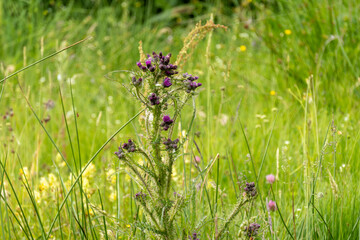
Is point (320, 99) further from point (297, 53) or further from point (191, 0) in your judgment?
point (191, 0)

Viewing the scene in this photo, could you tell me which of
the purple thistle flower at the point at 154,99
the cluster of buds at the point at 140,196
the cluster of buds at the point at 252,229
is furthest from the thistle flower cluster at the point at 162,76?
the cluster of buds at the point at 252,229

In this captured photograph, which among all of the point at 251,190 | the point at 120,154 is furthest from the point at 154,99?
the point at 251,190

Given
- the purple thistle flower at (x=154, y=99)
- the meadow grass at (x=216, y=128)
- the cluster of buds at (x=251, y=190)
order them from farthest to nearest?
1. the meadow grass at (x=216, y=128)
2. the cluster of buds at (x=251, y=190)
3. the purple thistle flower at (x=154, y=99)

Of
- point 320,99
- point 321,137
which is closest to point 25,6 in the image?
point 320,99

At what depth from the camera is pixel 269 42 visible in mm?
3939

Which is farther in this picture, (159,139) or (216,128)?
(216,128)

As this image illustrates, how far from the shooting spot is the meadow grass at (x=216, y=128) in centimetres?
154

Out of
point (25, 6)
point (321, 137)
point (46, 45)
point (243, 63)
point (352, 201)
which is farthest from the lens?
point (25, 6)

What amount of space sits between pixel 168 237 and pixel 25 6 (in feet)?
19.0

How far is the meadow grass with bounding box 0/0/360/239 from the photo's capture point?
1.54m

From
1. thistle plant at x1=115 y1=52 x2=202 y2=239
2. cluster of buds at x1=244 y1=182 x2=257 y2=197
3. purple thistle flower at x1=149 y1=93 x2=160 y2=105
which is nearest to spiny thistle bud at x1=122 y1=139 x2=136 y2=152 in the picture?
thistle plant at x1=115 y1=52 x2=202 y2=239

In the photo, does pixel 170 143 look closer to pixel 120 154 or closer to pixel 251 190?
pixel 120 154

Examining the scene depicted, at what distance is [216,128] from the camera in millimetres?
2422

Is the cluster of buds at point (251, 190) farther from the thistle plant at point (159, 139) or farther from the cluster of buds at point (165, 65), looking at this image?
the cluster of buds at point (165, 65)
